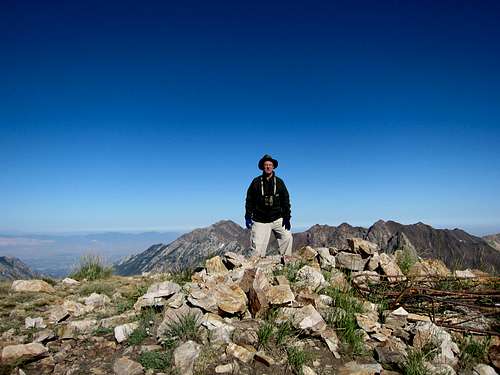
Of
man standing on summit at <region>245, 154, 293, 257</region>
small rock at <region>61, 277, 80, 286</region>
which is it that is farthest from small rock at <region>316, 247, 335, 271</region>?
small rock at <region>61, 277, 80, 286</region>

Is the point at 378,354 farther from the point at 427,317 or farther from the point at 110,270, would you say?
the point at 110,270

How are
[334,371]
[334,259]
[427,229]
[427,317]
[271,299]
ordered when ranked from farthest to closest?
[427,229]
[334,259]
[427,317]
[271,299]
[334,371]

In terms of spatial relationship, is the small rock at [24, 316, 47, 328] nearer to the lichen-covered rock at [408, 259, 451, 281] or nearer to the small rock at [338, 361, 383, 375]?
the small rock at [338, 361, 383, 375]

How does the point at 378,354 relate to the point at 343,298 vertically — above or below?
below

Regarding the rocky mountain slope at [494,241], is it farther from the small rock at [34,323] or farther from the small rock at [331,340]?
the small rock at [34,323]

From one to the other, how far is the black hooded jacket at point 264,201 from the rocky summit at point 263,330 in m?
3.39

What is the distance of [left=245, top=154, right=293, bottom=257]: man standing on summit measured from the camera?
10766 mm

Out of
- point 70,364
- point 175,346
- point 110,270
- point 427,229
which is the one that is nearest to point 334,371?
point 175,346

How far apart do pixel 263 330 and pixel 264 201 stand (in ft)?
20.1

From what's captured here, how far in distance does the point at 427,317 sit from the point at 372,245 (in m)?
3.50

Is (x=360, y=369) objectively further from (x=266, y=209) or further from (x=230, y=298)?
(x=266, y=209)

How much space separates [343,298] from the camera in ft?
19.8

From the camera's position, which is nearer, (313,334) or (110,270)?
(313,334)

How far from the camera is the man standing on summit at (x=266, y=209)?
10766 millimetres
